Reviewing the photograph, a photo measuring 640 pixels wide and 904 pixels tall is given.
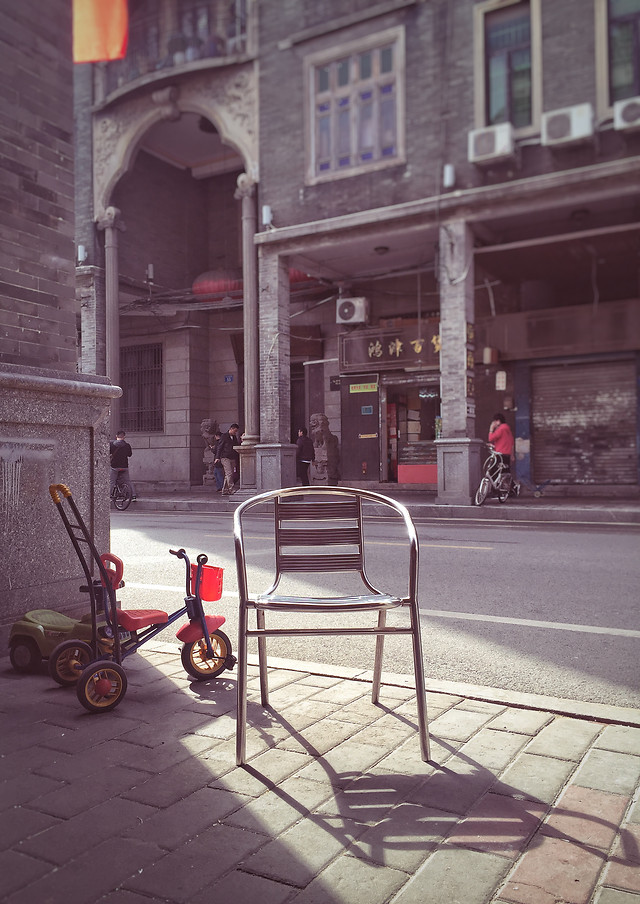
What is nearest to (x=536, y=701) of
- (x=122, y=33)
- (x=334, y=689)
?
(x=334, y=689)

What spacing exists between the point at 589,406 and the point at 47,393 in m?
16.2

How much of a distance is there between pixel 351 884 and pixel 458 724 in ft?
4.18

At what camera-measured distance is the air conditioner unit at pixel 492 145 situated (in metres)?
15.2

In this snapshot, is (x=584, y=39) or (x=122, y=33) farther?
(x=122, y=33)

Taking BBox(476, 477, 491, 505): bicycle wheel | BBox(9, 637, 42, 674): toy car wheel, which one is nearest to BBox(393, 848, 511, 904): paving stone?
BBox(9, 637, 42, 674): toy car wheel

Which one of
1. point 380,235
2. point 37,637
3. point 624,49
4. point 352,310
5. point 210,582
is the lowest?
point 37,637

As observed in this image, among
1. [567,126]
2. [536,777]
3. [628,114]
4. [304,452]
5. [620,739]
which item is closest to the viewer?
[536,777]

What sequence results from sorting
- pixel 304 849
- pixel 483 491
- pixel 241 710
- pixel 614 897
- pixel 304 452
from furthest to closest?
pixel 304 452, pixel 483 491, pixel 241 710, pixel 304 849, pixel 614 897

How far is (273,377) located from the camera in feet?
60.6

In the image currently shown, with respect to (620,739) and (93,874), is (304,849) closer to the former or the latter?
(93,874)

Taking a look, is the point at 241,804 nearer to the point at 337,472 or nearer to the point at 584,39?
the point at 584,39

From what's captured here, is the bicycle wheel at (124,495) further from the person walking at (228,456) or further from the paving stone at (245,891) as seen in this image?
the paving stone at (245,891)

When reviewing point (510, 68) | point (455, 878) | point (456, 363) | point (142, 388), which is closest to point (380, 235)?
point (456, 363)

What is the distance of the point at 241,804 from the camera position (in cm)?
238
